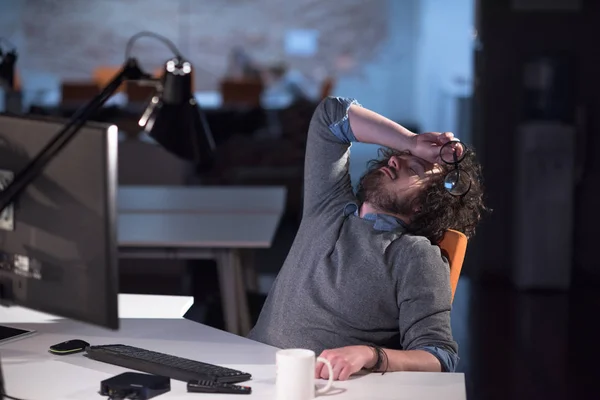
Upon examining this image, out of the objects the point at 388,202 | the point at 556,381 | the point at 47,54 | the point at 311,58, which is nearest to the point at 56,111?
the point at 47,54

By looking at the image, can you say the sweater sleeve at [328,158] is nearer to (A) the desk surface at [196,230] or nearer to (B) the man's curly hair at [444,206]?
(B) the man's curly hair at [444,206]

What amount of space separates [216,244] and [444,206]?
54.4 inches

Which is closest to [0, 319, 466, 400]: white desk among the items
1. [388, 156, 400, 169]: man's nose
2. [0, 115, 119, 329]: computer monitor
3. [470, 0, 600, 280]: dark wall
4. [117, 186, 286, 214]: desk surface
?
[0, 115, 119, 329]: computer monitor

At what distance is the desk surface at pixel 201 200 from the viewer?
166 inches

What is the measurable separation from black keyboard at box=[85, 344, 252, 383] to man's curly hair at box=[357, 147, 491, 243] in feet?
2.03

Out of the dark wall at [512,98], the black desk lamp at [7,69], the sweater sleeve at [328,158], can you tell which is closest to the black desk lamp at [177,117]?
the sweater sleeve at [328,158]

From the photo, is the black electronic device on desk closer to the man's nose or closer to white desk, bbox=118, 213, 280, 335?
the man's nose

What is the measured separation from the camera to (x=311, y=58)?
8.55 meters

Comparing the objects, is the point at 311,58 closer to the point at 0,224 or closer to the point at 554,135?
the point at 554,135

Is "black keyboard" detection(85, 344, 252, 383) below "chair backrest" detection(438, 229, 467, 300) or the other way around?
below

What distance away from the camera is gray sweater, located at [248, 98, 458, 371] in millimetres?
2111

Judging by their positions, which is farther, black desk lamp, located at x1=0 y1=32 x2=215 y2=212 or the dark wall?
the dark wall

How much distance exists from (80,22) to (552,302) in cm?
518

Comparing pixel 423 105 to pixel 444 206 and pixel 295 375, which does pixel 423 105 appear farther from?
pixel 295 375
